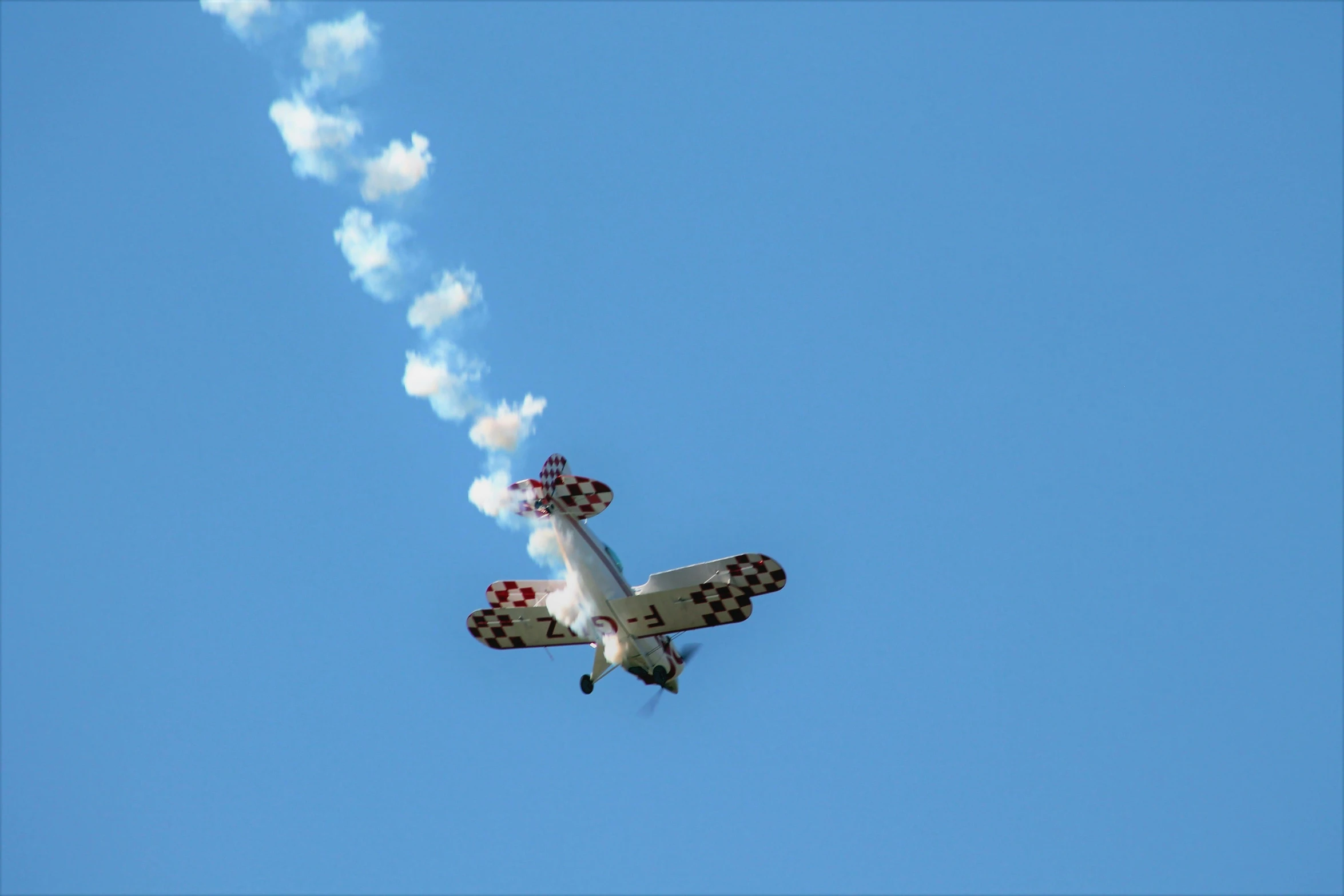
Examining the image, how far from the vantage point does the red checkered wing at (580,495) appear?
2730 cm

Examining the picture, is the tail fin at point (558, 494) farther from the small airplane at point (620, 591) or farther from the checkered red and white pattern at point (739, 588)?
the checkered red and white pattern at point (739, 588)

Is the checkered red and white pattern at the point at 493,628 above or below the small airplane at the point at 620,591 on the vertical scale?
above

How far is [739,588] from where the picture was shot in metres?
27.8

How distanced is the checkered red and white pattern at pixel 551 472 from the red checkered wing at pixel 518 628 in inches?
138

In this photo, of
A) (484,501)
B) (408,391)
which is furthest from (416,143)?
(484,501)

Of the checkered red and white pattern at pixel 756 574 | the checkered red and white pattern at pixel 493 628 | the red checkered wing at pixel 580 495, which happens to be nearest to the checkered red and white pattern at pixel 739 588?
the checkered red and white pattern at pixel 756 574

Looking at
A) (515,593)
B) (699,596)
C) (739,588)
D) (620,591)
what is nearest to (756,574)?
(739,588)

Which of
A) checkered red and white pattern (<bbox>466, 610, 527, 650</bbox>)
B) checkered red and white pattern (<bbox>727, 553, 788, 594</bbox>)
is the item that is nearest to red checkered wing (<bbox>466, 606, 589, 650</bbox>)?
checkered red and white pattern (<bbox>466, 610, 527, 650</bbox>)

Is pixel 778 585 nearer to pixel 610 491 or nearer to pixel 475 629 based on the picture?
pixel 610 491

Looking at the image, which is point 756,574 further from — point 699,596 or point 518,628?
point 518,628

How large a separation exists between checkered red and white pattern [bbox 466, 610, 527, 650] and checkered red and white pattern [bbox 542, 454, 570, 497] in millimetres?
3892

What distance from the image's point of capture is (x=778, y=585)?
27.7m

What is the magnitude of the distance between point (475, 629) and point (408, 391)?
4.49m

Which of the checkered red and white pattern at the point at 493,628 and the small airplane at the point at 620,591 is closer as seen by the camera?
the small airplane at the point at 620,591
